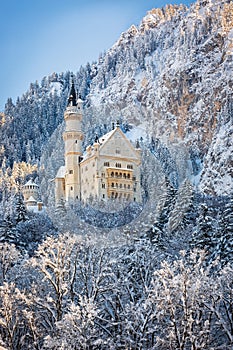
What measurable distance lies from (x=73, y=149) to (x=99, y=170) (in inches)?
320

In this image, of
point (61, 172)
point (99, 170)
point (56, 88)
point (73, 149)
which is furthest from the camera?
point (56, 88)

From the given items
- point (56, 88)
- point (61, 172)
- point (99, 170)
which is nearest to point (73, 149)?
point (61, 172)

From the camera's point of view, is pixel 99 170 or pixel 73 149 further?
pixel 73 149

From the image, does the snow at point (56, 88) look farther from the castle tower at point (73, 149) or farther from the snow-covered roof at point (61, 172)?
the snow-covered roof at point (61, 172)

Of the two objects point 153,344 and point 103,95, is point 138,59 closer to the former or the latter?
point 103,95

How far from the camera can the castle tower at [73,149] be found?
62.9 m

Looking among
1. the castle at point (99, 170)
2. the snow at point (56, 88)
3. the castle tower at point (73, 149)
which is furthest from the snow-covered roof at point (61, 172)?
the snow at point (56, 88)

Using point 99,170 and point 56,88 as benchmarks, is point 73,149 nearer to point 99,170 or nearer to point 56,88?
point 99,170

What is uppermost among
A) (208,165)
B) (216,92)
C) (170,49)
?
(170,49)

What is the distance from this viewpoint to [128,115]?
11194cm

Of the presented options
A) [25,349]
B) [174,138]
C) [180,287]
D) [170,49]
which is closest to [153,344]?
[180,287]

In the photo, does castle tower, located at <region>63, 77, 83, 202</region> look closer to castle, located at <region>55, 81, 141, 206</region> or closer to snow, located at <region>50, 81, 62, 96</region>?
castle, located at <region>55, 81, 141, 206</region>

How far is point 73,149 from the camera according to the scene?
67875 mm

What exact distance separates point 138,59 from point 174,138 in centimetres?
4270
